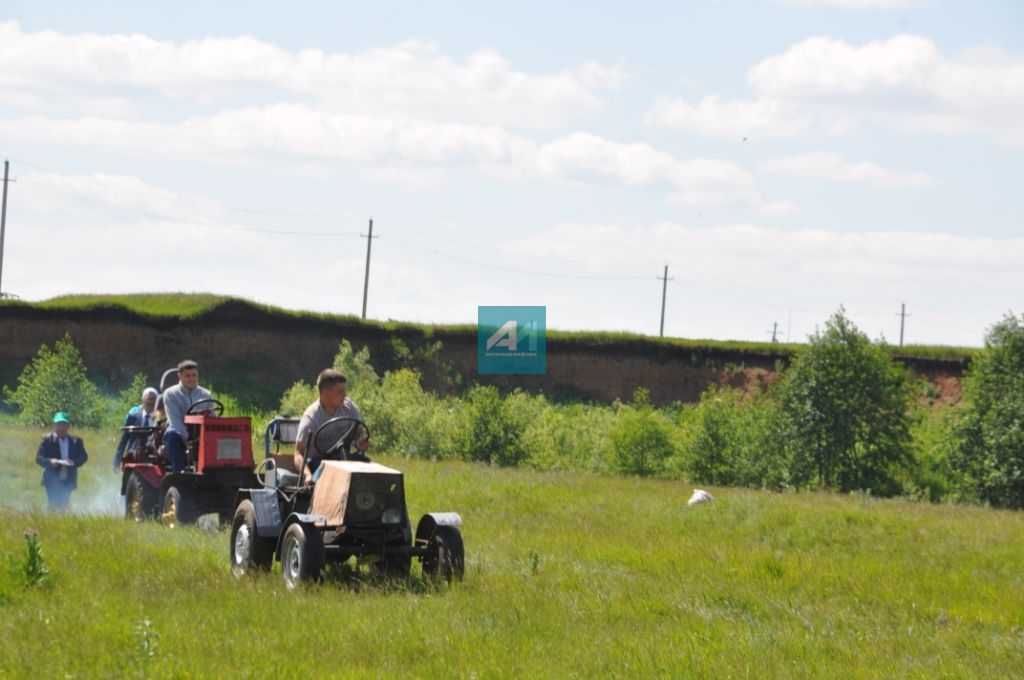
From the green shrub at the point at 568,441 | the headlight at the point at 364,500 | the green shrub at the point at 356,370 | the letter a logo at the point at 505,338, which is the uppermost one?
the letter a logo at the point at 505,338

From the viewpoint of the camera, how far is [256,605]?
10.0m

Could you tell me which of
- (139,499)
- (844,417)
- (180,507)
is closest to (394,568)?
(180,507)

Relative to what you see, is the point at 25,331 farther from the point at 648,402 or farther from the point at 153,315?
the point at 648,402

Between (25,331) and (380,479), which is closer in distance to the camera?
(380,479)

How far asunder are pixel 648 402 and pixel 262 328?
726 inches

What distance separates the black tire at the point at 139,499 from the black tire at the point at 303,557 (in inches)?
199

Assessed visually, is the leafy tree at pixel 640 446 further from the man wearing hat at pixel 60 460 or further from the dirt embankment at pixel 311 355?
the man wearing hat at pixel 60 460

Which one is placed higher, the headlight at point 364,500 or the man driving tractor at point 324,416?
the man driving tractor at point 324,416

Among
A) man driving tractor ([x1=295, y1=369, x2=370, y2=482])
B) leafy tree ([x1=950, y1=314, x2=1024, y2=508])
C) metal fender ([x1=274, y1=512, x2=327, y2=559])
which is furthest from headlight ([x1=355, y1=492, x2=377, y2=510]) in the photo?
leafy tree ([x1=950, y1=314, x2=1024, y2=508])

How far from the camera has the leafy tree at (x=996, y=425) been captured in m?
36.1

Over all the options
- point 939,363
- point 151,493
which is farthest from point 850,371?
point 151,493

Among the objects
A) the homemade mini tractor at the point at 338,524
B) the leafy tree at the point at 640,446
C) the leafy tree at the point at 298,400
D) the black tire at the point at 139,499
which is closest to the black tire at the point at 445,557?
the homemade mini tractor at the point at 338,524

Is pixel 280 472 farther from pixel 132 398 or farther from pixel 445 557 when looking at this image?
pixel 132 398

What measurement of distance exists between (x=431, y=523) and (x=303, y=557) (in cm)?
140
